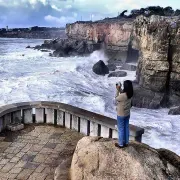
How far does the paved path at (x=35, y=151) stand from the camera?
20.0 feet

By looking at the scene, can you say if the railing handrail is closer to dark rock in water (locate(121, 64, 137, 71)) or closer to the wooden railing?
the wooden railing

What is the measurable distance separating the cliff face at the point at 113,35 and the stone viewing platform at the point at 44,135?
4101 cm

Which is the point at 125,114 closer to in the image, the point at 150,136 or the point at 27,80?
the point at 150,136

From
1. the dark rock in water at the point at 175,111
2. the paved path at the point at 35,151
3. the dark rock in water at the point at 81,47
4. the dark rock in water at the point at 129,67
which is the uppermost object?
the dark rock in water at the point at 81,47

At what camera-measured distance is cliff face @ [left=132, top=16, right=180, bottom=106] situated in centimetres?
2386

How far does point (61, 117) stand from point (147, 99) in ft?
49.2

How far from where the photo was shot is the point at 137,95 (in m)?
23.4

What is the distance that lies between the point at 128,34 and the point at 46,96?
2837 centimetres

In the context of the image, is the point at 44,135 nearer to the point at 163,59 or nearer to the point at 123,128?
the point at 123,128

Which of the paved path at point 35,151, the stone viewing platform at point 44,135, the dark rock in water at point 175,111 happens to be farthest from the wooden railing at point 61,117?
the dark rock in water at point 175,111

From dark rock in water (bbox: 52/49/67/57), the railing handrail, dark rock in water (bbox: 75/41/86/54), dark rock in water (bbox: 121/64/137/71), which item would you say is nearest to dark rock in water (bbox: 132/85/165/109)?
the railing handrail

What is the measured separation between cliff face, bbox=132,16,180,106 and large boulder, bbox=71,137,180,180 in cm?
1878

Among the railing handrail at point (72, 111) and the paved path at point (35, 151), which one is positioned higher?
the railing handrail at point (72, 111)

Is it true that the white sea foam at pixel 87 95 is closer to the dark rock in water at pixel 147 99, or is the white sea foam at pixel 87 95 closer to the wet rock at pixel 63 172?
the dark rock in water at pixel 147 99
